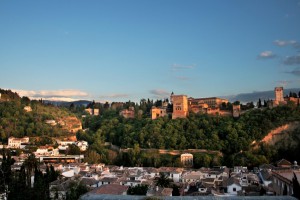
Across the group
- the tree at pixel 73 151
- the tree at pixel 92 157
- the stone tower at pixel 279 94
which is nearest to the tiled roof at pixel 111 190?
the tree at pixel 92 157

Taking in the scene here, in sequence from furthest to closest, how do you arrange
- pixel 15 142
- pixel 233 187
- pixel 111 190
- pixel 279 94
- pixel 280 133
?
1. pixel 279 94
2. pixel 15 142
3. pixel 280 133
4. pixel 233 187
5. pixel 111 190

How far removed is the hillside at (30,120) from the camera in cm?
5727

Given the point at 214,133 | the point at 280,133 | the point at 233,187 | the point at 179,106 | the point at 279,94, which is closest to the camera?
the point at 233,187

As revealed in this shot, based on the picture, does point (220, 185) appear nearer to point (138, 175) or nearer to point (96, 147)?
point (138, 175)

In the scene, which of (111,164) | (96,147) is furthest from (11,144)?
(111,164)

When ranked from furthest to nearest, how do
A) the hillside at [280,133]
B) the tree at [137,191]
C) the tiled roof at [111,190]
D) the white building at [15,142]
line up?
1. the white building at [15,142]
2. the hillside at [280,133]
3. the tree at [137,191]
4. the tiled roof at [111,190]

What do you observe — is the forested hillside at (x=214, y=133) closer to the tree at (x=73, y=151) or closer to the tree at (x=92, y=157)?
the tree at (x=73, y=151)

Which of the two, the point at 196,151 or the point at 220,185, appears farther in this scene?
the point at 196,151

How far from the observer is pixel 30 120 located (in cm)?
6231

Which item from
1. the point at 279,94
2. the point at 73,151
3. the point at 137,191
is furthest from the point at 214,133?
the point at 137,191

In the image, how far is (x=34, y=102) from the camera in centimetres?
7525

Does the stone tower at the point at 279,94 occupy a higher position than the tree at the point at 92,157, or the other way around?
the stone tower at the point at 279,94

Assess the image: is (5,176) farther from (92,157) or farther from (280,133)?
(280,133)

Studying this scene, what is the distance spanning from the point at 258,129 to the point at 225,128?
428 centimetres
